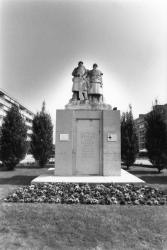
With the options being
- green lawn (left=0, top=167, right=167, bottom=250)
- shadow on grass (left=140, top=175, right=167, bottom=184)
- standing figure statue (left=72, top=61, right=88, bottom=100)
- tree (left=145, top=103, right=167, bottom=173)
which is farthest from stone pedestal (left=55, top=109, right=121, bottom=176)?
tree (left=145, top=103, right=167, bottom=173)

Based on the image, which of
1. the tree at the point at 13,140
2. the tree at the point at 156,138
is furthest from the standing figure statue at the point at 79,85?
the tree at the point at 13,140

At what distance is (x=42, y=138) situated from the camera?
61.0 ft

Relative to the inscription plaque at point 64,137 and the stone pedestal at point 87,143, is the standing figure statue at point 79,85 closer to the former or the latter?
the stone pedestal at point 87,143

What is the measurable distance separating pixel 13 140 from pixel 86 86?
8717mm

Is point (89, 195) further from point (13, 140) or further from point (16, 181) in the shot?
point (13, 140)

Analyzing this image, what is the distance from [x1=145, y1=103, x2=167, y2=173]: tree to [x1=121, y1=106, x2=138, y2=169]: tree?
6.40 ft

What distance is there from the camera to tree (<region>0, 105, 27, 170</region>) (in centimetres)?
1582

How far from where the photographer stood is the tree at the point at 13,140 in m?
15.8

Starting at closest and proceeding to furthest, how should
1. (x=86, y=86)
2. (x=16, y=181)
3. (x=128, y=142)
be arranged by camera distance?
(x=16, y=181) < (x=86, y=86) < (x=128, y=142)

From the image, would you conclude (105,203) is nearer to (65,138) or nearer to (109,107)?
(65,138)

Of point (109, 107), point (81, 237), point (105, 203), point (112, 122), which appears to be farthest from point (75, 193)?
point (109, 107)

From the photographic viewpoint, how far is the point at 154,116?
49.8 feet

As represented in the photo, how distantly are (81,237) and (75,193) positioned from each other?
8.69 feet

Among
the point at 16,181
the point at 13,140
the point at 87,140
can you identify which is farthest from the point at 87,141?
the point at 13,140
